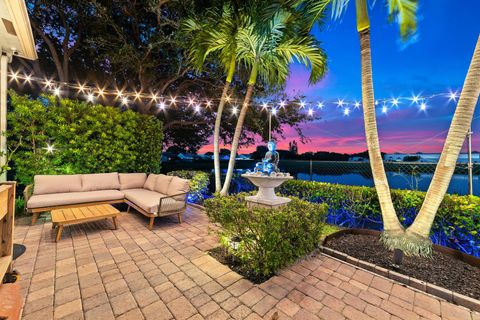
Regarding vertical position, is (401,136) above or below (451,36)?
below

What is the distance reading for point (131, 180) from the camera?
18.6ft

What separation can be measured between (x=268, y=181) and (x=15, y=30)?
431cm

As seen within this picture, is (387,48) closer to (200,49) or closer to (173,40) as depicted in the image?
(200,49)

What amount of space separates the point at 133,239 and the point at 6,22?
11.5 feet

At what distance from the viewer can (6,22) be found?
8.76 ft

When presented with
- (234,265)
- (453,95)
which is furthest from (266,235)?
(453,95)

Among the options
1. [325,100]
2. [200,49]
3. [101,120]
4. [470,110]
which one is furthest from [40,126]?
[470,110]

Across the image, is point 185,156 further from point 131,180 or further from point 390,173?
point 390,173

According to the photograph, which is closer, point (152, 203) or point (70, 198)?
point (152, 203)

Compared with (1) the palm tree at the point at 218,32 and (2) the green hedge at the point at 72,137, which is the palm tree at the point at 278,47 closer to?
(1) the palm tree at the point at 218,32

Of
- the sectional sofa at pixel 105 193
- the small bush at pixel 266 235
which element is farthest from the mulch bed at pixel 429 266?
the sectional sofa at pixel 105 193

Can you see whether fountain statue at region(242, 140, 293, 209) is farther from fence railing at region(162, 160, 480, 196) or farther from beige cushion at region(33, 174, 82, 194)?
beige cushion at region(33, 174, 82, 194)

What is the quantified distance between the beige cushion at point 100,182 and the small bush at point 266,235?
3.67 meters

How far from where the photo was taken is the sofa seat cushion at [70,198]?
3.92 m
